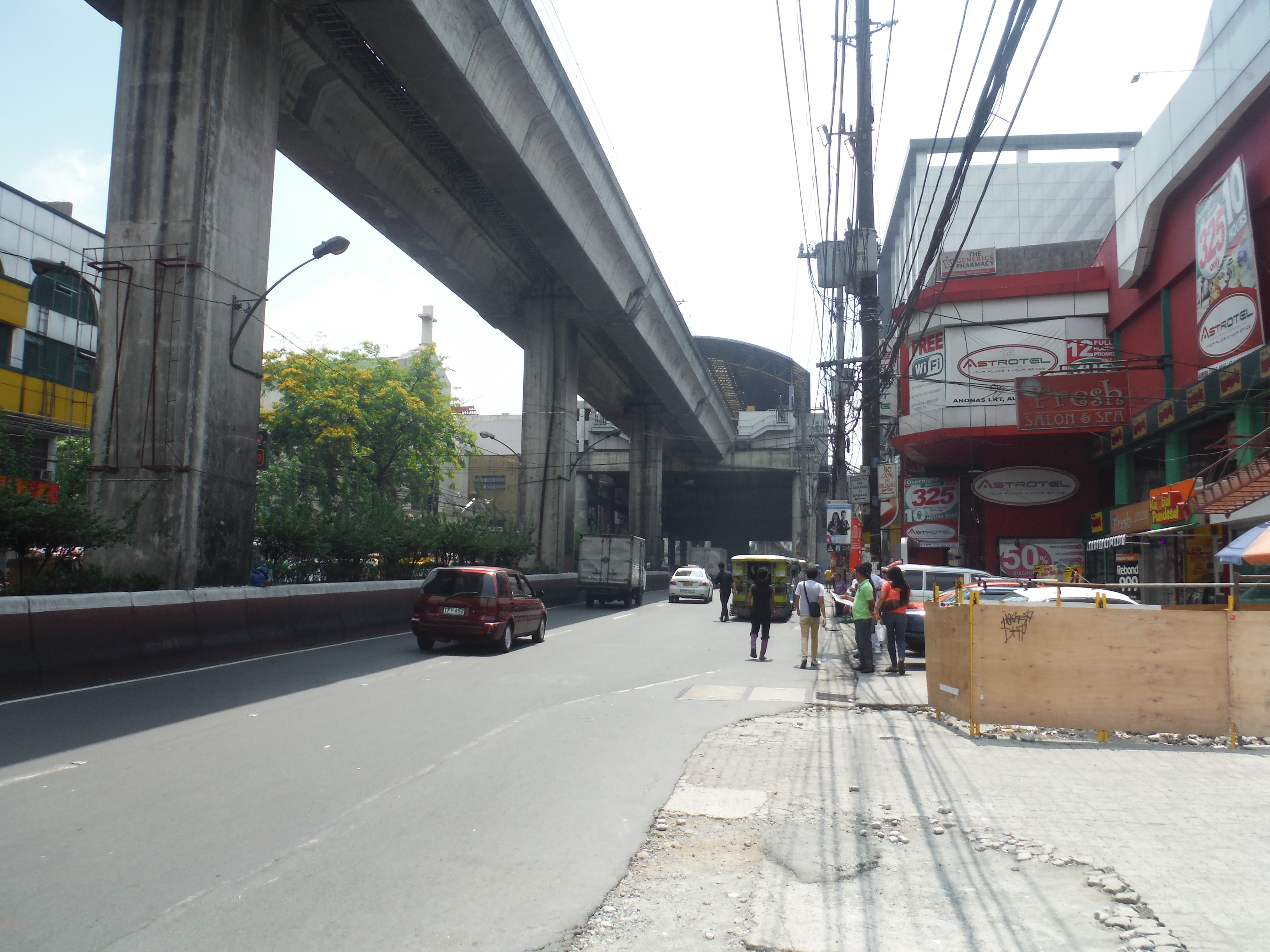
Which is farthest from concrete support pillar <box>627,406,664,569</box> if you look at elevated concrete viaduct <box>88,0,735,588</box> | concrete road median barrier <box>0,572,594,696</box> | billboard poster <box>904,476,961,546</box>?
concrete road median barrier <box>0,572,594,696</box>

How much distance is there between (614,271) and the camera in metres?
32.9

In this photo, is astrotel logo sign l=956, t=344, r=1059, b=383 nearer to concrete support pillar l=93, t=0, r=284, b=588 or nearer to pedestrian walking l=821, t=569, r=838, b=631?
pedestrian walking l=821, t=569, r=838, b=631

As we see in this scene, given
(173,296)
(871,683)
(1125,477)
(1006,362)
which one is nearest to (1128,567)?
(1125,477)

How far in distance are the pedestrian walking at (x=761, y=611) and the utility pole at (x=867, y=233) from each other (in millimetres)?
2964


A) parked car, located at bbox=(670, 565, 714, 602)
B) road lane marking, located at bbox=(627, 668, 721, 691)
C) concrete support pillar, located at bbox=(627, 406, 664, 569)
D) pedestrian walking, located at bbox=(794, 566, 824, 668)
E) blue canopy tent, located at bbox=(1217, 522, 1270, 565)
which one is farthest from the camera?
concrete support pillar, located at bbox=(627, 406, 664, 569)

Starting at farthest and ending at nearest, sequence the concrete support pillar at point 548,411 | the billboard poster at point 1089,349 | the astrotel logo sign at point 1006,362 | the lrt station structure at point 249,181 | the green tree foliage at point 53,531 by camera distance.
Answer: the concrete support pillar at point 548,411
the astrotel logo sign at point 1006,362
the billboard poster at point 1089,349
the lrt station structure at point 249,181
the green tree foliage at point 53,531

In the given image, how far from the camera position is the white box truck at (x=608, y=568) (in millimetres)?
35219

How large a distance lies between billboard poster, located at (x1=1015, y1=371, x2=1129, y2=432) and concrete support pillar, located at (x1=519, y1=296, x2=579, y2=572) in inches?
663

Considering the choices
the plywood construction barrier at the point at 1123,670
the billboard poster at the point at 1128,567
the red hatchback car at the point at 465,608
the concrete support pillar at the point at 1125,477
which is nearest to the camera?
the plywood construction barrier at the point at 1123,670

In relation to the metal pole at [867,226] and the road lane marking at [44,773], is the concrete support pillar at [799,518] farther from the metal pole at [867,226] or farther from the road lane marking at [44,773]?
the road lane marking at [44,773]

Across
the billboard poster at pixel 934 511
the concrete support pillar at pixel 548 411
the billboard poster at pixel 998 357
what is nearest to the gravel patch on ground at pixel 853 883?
the billboard poster at pixel 998 357

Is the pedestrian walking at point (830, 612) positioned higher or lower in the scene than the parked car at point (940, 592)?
lower

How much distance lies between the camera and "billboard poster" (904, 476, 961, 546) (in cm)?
4044

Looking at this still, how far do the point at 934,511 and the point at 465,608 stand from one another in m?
29.1
